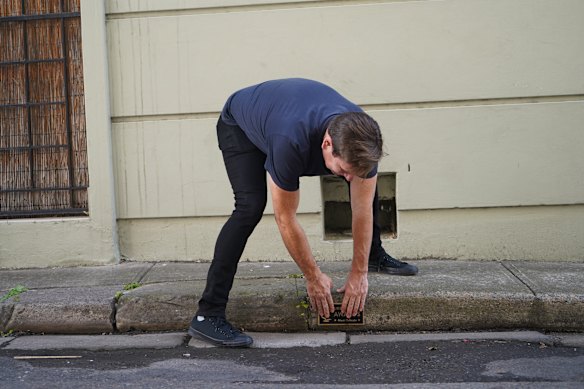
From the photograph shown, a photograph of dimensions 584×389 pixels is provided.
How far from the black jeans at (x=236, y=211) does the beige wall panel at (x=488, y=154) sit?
4.60 ft

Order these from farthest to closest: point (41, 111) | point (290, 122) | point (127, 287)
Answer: point (41, 111), point (127, 287), point (290, 122)

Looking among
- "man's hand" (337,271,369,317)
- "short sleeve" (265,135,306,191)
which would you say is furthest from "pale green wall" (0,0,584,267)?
"short sleeve" (265,135,306,191)

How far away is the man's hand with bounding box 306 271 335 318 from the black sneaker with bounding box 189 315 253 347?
37 cm

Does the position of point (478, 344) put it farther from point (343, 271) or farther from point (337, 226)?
point (337, 226)

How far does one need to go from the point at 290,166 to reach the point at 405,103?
1.90 metres

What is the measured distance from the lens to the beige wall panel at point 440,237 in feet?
15.3

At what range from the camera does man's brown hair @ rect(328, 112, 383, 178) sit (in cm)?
279

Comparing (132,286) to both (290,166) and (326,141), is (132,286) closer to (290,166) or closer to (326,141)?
(290,166)

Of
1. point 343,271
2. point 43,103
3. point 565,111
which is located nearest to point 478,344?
point 343,271

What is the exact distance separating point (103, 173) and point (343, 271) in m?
1.71

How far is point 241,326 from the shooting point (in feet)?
12.6

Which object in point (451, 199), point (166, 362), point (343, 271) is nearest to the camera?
point (166, 362)

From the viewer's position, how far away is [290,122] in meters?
3.00

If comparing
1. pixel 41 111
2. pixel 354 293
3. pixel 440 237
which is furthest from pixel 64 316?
pixel 440 237
